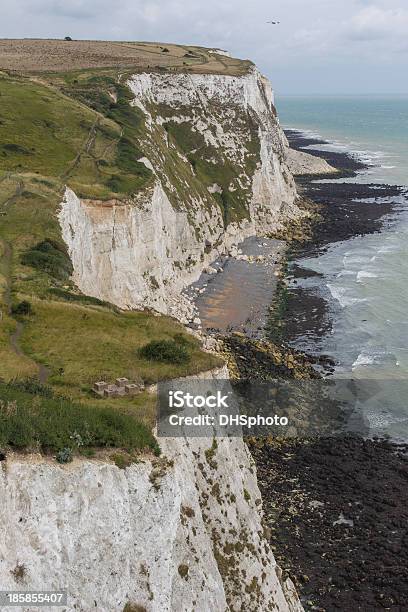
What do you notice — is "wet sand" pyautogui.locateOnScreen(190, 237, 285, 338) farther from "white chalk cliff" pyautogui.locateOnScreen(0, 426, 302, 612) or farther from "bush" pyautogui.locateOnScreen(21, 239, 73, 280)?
"white chalk cliff" pyautogui.locateOnScreen(0, 426, 302, 612)

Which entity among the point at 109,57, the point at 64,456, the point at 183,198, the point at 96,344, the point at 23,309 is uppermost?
the point at 109,57

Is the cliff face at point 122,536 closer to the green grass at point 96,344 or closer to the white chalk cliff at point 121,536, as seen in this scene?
the white chalk cliff at point 121,536

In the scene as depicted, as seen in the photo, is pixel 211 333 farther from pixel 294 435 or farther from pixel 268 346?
pixel 294 435

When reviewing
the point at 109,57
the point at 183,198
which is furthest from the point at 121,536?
the point at 109,57

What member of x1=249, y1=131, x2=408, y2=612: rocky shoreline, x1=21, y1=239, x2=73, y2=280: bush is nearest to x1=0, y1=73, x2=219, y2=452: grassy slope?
x1=21, y1=239, x2=73, y2=280: bush

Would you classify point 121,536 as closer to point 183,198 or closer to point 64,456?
point 64,456

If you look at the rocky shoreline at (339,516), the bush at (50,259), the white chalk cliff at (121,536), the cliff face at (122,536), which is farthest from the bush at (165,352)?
the rocky shoreline at (339,516)

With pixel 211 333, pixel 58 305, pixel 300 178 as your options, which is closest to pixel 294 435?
pixel 211 333
